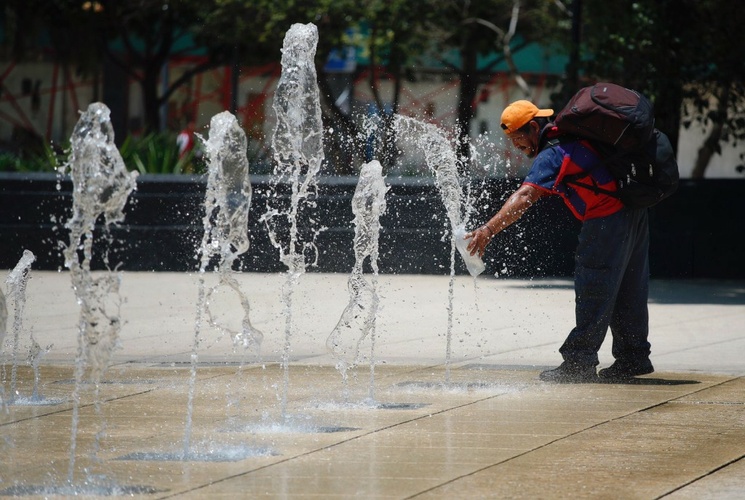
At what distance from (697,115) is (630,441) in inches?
372

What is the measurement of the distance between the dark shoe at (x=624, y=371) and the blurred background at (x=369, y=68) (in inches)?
124

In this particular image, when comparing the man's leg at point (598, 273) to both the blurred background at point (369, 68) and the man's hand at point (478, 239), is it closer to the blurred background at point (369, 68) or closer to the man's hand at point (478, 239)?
the man's hand at point (478, 239)

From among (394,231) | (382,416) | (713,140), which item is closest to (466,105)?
(713,140)

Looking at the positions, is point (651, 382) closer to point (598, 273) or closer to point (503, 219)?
point (598, 273)

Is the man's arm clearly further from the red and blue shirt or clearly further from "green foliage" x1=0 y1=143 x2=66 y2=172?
"green foliage" x1=0 y1=143 x2=66 y2=172

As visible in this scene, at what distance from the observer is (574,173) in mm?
6891

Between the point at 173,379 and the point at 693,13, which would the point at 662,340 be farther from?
the point at 693,13

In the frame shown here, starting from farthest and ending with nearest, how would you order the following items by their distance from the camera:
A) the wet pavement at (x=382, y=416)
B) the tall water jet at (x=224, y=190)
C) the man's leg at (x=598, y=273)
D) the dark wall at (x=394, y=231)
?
the dark wall at (x=394, y=231) < the man's leg at (x=598, y=273) < the tall water jet at (x=224, y=190) < the wet pavement at (x=382, y=416)

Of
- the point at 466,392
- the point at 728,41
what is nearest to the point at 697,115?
the point at 728,41

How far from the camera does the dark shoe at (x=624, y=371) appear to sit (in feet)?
23.5

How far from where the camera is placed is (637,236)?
7.17 meters

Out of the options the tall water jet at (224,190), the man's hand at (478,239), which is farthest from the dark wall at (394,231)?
the tall water jet at (224,190)

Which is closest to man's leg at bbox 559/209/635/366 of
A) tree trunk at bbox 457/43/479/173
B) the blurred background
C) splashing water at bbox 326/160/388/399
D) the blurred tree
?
splashing water at bbox 326/160/388/399

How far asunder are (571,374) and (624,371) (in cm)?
35
